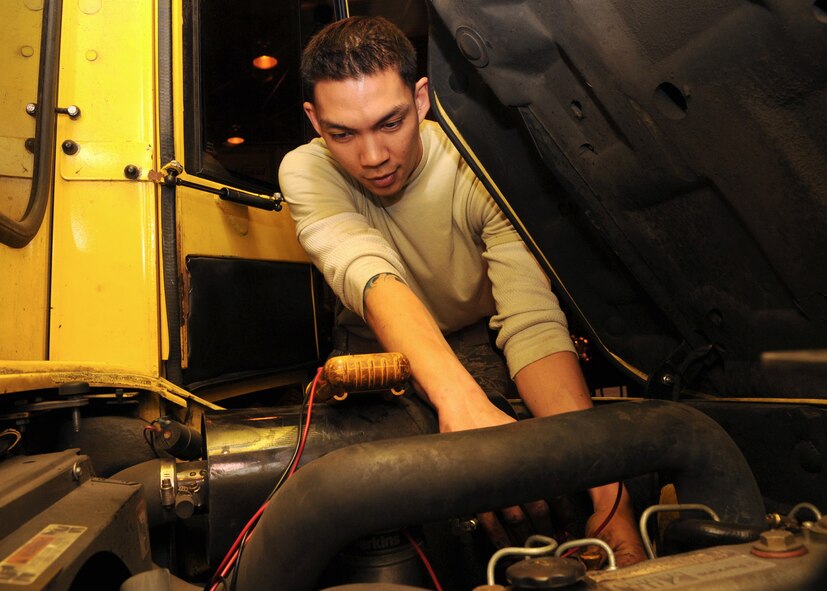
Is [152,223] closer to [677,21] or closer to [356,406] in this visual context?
[356,406]

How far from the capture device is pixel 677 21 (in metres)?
1.02

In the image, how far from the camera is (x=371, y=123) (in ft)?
5.97

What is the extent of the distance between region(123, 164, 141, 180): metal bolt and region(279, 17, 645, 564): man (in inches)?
16.2

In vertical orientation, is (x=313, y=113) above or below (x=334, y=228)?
above

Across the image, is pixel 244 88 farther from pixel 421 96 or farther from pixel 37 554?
pixel 37 554

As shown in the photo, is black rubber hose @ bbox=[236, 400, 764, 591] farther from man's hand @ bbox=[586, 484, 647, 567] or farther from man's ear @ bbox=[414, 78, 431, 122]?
man's ear @ bbox=[414, 78, 431, 122]

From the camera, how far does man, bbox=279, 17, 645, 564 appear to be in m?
1.52

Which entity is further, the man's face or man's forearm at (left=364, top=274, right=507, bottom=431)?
the man's face

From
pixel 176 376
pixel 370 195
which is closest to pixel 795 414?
pixel 370 195

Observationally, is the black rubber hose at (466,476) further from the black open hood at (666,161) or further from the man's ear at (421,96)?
the man's ear at (421,96)

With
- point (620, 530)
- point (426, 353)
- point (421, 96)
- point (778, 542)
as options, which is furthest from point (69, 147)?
point (778, 542)

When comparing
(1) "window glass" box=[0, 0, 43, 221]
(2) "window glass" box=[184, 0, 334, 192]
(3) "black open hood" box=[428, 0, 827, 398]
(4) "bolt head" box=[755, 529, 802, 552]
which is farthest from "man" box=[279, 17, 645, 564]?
(1) "window glass" box=[0, 0, 43, 221]

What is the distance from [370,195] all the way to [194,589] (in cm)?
128

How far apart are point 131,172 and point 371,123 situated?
0.71m
